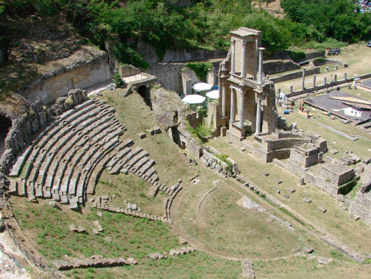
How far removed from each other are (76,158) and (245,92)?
14.9m

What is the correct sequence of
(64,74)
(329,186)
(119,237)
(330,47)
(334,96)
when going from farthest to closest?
(330,47), (334,96), (64,74), (329,186), (119,237)

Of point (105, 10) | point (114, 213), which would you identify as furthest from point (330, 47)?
point (114, 213)

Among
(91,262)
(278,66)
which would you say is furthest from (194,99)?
(91,262)

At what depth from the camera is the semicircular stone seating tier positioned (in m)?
23.2

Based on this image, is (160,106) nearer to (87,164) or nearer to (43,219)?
(87,164)

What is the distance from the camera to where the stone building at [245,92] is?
33.0 m

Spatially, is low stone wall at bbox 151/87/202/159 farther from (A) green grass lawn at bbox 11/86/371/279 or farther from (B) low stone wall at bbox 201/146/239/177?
(A) green grass lawn at bbox 11/86/371/279

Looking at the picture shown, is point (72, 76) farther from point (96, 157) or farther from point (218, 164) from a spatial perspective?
point (218, 164)

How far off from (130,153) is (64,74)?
9612 mm

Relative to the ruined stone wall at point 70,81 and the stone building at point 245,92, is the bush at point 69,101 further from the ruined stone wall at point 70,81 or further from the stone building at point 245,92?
the stone building at point 245,92

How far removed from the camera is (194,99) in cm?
4112

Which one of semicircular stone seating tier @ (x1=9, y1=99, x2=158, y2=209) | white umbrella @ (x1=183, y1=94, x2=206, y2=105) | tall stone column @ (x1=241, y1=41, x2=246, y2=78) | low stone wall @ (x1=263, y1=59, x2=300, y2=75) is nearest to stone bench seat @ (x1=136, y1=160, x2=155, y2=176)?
semicircular stone seating tier @ (x1=9, y1=99, x2=158, y2=209)

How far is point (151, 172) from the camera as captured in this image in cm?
2862

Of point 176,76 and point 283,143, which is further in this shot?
point 176,76
